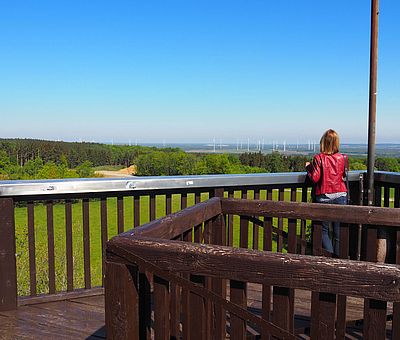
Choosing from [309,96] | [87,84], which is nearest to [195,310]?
[309,96]

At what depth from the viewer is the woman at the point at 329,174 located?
148 inches

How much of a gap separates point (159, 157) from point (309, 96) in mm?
38833

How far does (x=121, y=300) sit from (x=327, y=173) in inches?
109

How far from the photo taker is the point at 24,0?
20578 millimetres

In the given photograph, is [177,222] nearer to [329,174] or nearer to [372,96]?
[329,174]

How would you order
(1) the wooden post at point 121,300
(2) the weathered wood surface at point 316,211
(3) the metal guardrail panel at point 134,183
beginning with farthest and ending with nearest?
(3) the metal guardrail panel at point 134,183
(2) the weathered wood surface at point 316,211
(1) the wooden post at point 121,300

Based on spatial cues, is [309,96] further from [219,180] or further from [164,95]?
[219,180]

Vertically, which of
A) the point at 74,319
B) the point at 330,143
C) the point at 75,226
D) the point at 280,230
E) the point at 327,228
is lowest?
the point at 75,226

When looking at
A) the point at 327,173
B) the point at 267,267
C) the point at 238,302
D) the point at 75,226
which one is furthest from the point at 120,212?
the point at 75,226

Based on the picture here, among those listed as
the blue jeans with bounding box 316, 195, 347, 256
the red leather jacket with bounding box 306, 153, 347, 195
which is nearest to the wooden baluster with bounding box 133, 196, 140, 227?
the red leather jacket with bounding box 306, 153, 347, 195

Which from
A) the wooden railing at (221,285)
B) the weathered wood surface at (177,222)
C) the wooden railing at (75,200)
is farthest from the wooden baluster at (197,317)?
the wooden railing at (75,200)

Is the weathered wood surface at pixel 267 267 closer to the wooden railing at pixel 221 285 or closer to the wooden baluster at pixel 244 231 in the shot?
the wooden railing at pixel 221 285

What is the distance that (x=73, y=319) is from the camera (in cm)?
287

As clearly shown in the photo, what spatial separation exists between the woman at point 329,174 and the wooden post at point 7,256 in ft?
7.48
